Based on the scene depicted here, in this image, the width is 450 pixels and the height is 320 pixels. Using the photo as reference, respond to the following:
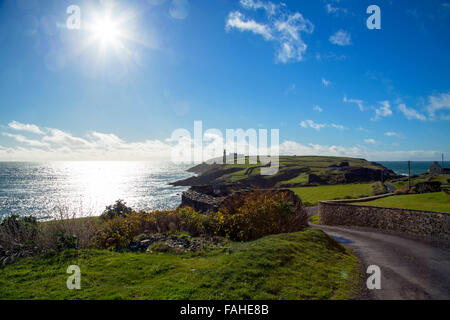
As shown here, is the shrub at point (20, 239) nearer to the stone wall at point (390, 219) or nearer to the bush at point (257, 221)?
the bush at point (257, 221)

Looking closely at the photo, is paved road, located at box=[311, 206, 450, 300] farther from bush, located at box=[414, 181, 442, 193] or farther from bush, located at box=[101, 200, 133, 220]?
bush, located at box=[414, 181, 442, 193]

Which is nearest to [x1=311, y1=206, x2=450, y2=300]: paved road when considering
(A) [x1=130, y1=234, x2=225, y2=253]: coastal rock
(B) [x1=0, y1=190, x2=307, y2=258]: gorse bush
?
(B) [x1=0, y1=190, x2=307, y2=258]: gorse bush

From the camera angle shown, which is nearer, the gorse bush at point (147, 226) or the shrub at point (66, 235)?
the shrub at point (66, 235)

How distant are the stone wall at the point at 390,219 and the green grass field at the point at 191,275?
35.2 ft

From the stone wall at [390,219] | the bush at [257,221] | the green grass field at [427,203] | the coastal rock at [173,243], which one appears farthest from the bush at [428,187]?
the coastal rock at [173,243]

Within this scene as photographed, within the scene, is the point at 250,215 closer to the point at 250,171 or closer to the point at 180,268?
the point at 180,268

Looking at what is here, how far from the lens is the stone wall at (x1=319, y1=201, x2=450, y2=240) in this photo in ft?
50.7

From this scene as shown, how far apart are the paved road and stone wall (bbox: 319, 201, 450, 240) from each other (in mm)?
1616

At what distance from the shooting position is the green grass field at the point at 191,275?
18.3 feet

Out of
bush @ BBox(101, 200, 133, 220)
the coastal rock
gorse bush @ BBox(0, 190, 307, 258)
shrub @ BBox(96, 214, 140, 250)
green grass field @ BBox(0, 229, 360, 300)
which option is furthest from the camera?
bush @ BBox(101, 200, 133, 220)

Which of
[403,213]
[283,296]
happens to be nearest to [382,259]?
[283,296]

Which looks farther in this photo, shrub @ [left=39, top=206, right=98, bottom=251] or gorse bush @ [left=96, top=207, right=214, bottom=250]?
gorse bush @ [left=96, top=207, right=214, bottom=250]

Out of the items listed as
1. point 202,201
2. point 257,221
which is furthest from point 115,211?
point 257,221

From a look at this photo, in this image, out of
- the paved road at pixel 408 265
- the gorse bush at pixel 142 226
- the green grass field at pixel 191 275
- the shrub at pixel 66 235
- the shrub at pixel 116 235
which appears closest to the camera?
the green grass field at pixel 191 275
